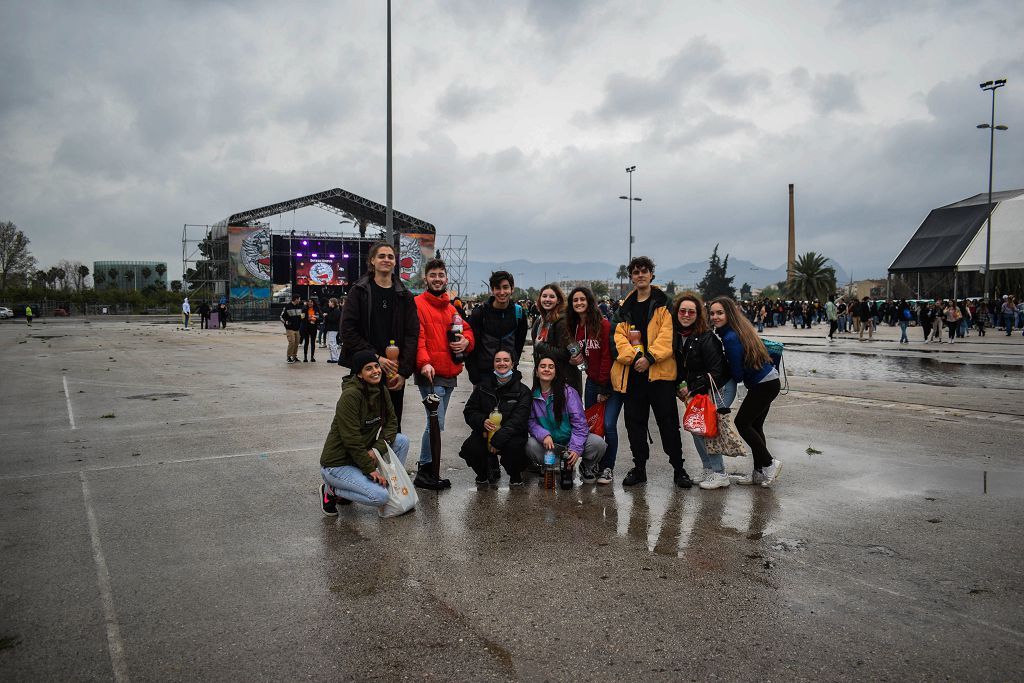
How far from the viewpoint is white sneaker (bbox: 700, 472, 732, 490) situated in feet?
18.3

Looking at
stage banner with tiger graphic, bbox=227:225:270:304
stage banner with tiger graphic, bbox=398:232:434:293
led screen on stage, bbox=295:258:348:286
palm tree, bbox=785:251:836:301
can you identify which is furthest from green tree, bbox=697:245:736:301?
stage banner with tiger graphic, bbox=227:225:270:304

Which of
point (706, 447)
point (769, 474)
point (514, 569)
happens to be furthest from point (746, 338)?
point (514, 569)

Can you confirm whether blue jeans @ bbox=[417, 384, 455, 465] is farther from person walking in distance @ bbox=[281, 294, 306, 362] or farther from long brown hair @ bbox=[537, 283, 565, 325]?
person walking in distance @ bbox=[281, 294, 306, 362]

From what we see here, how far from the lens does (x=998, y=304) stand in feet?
115

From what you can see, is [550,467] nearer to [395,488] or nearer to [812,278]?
[395,488]

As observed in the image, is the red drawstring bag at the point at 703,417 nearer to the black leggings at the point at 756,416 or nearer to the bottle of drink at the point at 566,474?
the black leggings at the point at 756,416

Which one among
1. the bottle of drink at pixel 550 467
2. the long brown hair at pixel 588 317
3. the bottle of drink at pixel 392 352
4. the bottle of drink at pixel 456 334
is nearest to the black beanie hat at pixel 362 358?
the bottle of drink at pixel 392 352

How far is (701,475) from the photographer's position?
238 inches

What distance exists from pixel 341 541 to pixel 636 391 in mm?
2671

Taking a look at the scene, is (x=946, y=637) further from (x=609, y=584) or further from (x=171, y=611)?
(x=171, y=611)

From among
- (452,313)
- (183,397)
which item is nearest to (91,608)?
(452,313)

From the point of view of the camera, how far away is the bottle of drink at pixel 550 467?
219 inches

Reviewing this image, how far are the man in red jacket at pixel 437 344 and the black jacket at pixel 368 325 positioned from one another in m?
0.13

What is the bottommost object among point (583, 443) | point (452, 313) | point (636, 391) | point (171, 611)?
point (171, 611)
